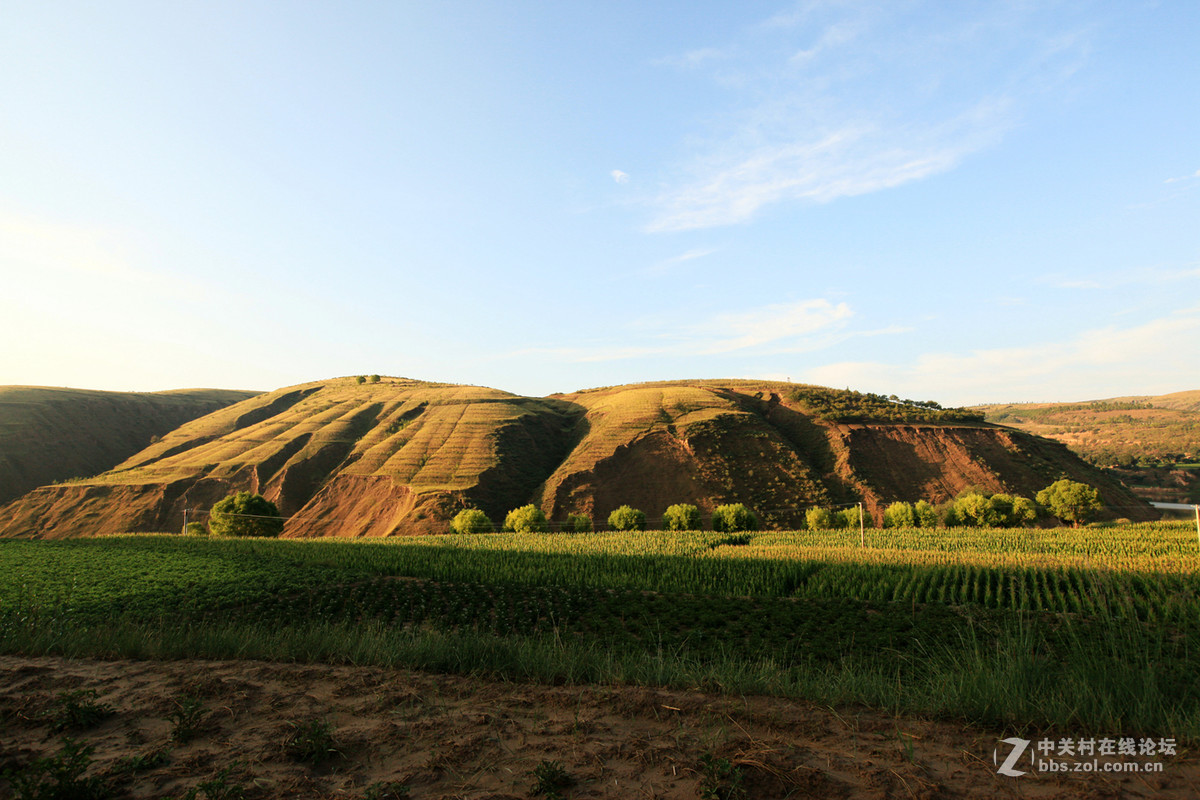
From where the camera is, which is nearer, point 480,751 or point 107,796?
point 107,796

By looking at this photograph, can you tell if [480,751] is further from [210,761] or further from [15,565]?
[15,565]

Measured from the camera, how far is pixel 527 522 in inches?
1907

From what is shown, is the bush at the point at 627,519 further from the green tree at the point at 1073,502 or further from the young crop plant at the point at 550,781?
the young crop plant at the point at 550,781

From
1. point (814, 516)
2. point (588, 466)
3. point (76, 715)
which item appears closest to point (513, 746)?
point (76, 715)

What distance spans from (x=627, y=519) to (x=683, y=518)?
15.8ft

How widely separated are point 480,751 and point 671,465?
191 ft

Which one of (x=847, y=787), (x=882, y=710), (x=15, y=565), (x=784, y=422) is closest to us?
(x=847, y=787)

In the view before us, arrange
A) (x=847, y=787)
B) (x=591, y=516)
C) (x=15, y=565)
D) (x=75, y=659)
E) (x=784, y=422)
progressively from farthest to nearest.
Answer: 1. (x=784, y=422)
2. (x=591, y=516)
3. (x=15, y=565)
4. (x=75, y=659)
5. (x=847, y=787)

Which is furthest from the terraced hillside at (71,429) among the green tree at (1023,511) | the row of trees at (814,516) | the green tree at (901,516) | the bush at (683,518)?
the green tree at (1023,511)

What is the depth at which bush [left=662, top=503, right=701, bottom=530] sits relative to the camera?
48.7m

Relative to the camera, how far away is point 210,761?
452 centimetres

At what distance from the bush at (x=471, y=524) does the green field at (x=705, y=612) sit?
733 cm

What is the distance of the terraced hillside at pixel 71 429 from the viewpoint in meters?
79.6

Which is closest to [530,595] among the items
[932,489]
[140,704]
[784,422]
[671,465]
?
[140,704]
